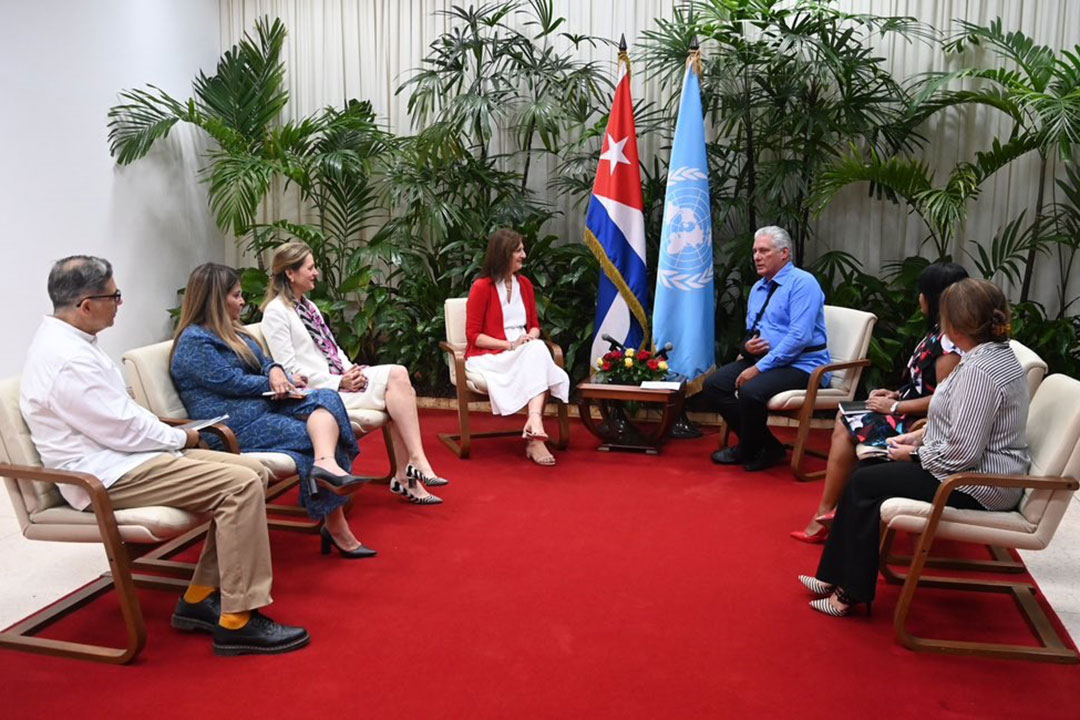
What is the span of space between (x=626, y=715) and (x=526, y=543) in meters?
1.41

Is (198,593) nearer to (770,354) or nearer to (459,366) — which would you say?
(459,366)

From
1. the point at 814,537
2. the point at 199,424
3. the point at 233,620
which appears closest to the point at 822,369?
the point at 814,537

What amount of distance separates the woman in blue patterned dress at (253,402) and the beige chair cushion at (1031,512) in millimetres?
2011

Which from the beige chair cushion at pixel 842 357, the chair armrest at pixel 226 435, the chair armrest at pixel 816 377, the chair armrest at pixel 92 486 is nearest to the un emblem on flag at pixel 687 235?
the beige chair cushion at pixel 842 357

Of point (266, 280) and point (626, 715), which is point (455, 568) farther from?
point (266, 280)

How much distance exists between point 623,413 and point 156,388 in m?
2.82

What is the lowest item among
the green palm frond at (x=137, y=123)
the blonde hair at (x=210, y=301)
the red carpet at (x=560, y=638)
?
the red carpet at (x=560, y=638)

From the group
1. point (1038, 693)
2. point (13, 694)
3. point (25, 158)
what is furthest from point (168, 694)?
point (25, 158)

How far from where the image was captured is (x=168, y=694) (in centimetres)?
287

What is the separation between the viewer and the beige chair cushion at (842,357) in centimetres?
509

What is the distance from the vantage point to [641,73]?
683cm

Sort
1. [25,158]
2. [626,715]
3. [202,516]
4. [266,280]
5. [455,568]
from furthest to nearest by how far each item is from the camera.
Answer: [266,280] < [25,158] < [455,568] < [202,516] < [626,715]

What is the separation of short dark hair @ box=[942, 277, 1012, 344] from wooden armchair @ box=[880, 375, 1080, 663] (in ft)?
1.06

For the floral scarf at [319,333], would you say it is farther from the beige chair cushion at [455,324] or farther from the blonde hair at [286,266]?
the beige chair cushion at [455,324]
